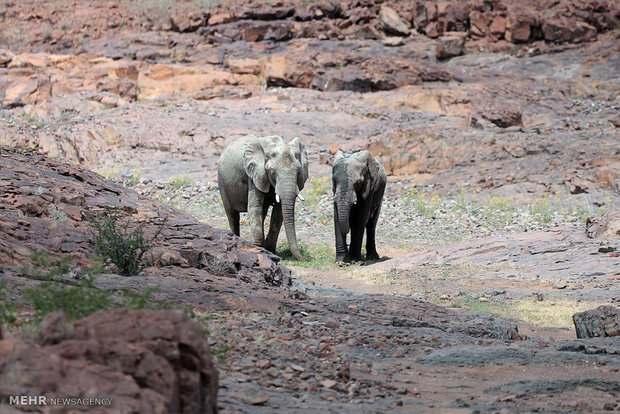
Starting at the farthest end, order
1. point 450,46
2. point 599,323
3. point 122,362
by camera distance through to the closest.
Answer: point 450,46 < point 599,323 < point 122,362

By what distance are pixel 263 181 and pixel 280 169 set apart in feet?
1.54

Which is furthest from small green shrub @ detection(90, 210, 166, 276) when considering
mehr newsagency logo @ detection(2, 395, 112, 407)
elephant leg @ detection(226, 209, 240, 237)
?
elephant leg @ detection(226, 209, 240, 237)

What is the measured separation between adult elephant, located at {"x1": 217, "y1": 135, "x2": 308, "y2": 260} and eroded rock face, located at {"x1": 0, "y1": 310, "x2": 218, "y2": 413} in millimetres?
10203

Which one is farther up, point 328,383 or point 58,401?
point 58,401

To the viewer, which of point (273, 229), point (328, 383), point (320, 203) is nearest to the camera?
point (328, 383)

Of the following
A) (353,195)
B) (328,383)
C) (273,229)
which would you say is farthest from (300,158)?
(328,383)

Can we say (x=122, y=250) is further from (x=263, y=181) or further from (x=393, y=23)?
(x=393, y=23)

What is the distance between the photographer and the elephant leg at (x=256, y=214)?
14.3 metres

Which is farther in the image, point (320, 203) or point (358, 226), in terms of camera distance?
point (320, 203)

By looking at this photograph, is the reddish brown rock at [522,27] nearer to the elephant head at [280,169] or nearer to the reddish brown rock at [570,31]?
the reddish brown rock at [570,31]

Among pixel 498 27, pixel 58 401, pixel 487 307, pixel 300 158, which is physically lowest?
pixel 487 307

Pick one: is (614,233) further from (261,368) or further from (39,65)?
(39,65)

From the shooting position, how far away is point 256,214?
14406mm

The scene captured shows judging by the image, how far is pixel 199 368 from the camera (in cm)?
362
